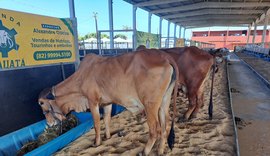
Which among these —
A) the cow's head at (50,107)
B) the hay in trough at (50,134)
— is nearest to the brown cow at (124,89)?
the cow's head at (50,107)

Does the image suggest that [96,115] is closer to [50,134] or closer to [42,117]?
[50,134]

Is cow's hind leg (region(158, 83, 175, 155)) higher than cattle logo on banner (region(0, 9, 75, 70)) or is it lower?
lower

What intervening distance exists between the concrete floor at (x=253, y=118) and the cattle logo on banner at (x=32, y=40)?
3370 millimetres

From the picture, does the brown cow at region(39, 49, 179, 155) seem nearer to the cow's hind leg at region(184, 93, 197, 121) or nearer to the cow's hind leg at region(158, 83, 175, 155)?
the cow's hind leg at region(158, 83, 175, 155)

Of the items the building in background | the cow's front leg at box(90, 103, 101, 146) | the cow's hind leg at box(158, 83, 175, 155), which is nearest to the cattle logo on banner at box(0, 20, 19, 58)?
the cow's front leg at box(90, 103, 101, 146)

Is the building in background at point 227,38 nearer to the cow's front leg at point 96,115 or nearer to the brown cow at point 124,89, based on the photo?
the brown cow at point 124,89

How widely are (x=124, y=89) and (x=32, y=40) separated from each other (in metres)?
1.70

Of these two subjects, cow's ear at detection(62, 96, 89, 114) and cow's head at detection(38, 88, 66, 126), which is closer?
cow's head at detection(38, 88, 66, 126)

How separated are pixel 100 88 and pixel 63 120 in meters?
0.94

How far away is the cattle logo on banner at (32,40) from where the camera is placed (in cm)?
274

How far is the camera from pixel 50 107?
119 inches

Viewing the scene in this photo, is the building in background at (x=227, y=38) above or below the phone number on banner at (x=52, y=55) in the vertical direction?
above

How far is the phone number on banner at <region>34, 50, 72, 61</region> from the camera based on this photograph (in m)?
Answer: 3.20

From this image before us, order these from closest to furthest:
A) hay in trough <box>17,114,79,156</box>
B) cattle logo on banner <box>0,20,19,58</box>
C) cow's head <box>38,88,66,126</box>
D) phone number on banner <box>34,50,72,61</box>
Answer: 1. cattle logo on banner <box>0,20,19,58</box>
2. hay in trough <box>17,114,79,156</box>
3. cow's head <box>38,88,66,126</box>
4. phone number on banner <box>34,50,72,61</box>
